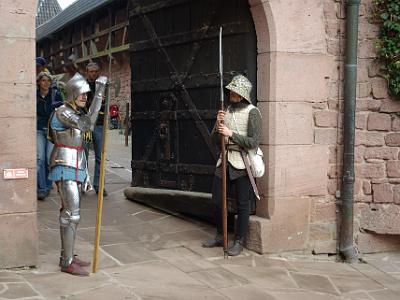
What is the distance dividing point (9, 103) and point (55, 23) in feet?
83.1

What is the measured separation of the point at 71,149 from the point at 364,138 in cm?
296

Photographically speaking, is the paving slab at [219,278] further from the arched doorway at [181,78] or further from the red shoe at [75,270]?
the arched doorway at [181,78]

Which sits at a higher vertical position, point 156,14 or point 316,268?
point 156,14

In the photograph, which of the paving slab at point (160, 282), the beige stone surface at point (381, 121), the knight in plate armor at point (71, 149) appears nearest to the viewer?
the paving slab at point (160, 282)

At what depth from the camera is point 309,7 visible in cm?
536

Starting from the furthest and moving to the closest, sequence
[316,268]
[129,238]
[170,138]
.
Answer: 1. [170,138]
2. [129,238]
3. [316,268]

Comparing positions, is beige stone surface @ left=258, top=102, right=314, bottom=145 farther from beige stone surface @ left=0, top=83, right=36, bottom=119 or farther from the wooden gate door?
beige stone surface @ left=0, top=83, right=36, bottom=119

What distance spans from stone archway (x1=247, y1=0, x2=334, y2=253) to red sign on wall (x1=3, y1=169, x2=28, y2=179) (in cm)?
220

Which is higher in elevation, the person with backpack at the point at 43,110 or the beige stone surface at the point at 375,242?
the person with backpack at the point at 43,110

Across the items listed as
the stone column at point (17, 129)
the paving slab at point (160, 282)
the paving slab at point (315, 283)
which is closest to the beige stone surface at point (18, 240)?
the stone column at point (17, 129)

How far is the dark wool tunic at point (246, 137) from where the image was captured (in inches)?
193

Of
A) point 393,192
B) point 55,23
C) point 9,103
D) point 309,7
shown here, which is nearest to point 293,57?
point 309,7

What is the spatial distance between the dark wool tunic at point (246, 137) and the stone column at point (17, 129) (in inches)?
64.7

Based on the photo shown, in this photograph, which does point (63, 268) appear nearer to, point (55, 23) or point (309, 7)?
point (309, 7)
